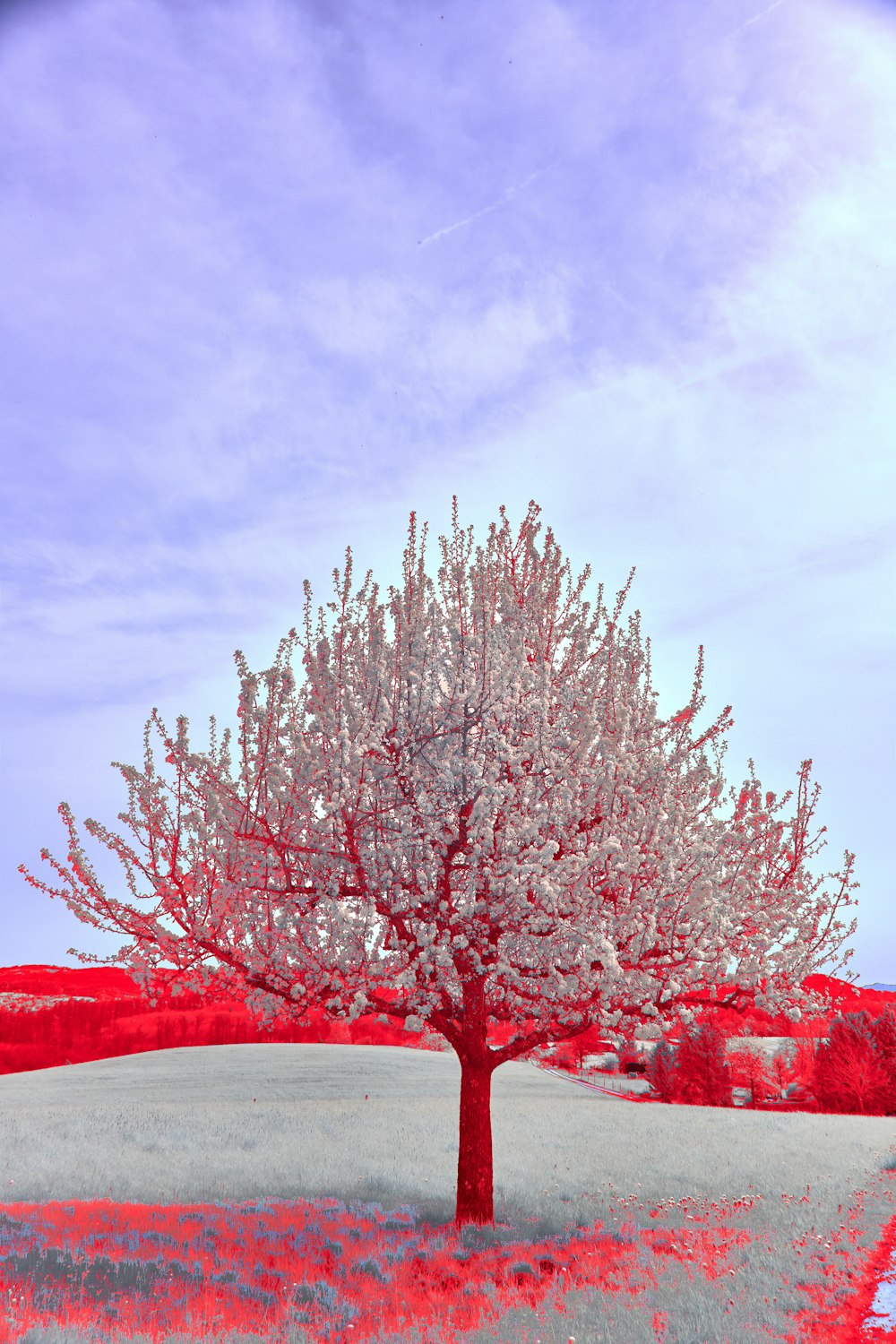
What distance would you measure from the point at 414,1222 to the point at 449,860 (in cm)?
669

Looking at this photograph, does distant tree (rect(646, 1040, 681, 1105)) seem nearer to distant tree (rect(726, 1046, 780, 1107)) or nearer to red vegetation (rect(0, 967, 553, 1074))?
distant tree (rect(726, 1046, 780, 1107))

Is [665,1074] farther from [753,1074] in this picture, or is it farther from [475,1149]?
[475,1149]

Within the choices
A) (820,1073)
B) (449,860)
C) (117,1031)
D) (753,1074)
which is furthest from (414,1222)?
(753,1074)

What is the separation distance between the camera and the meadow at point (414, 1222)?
9.85m

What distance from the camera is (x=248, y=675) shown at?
44.0 ft

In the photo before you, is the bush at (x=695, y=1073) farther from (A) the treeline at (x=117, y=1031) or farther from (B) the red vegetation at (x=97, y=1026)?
(A) the treeline at (x=117, y=1031)

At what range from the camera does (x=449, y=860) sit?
523 inches

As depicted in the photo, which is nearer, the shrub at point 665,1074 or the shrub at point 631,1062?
the shrub at point 665,1074

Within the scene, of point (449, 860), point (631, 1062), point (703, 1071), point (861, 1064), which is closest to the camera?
point (449, 860)

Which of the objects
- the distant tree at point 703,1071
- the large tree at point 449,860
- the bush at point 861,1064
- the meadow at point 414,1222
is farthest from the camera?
the distant tree at point 703,1071

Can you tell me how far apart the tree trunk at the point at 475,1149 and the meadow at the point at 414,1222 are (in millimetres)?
520

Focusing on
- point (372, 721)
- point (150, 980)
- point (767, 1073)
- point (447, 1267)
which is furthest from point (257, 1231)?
point (767, 1073)

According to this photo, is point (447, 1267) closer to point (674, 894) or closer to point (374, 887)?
point (374, 887)

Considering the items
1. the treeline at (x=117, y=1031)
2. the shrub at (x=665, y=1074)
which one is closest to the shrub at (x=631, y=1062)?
the shrub at (x=665, y=1074)
